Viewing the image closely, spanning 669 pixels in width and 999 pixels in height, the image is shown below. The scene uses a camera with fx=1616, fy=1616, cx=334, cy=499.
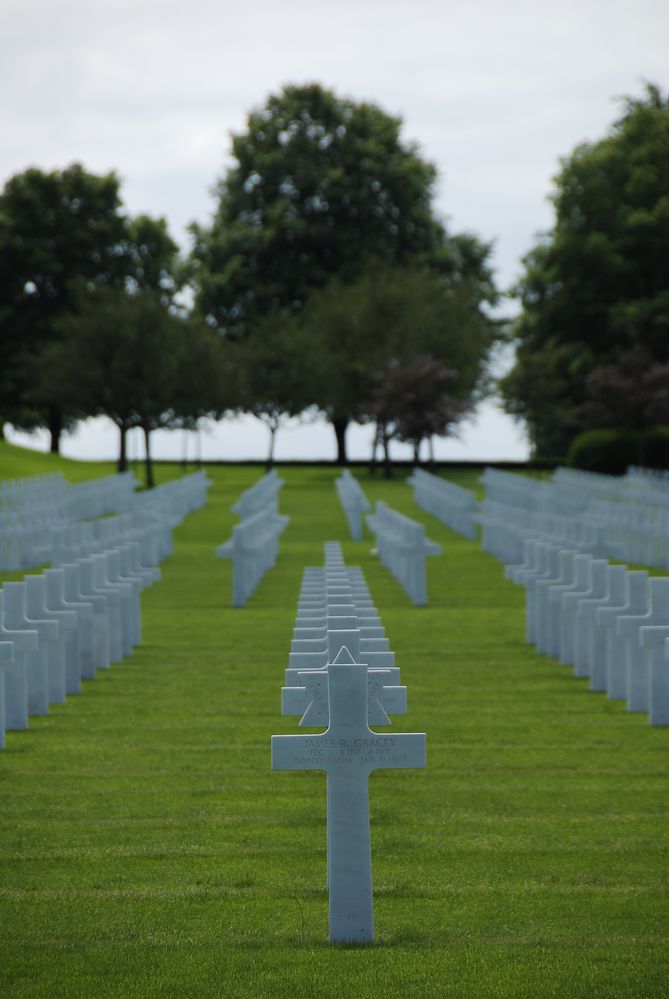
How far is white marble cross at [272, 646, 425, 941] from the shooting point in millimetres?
5602

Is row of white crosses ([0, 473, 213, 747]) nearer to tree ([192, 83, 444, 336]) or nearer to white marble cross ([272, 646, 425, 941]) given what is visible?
white marble cross ([272, 646, 425, 941])

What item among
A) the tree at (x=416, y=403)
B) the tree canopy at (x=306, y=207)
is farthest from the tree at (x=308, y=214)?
the tree at (x=416, y=403)

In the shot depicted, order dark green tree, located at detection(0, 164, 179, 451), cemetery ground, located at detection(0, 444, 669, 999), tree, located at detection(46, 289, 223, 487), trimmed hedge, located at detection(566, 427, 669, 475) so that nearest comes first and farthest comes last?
1. cemetery ground, located at detection(0, 444, 669, 999)
2. tree, located at detection(46, 289, 223, 487)
3. trimmed hedge, located at detection(566, 427, 669, 475)
4. dark green tree, located at detection(0, 164, 179, 451)

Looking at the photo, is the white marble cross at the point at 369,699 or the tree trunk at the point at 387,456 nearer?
the white marble cross at the point at 369,699

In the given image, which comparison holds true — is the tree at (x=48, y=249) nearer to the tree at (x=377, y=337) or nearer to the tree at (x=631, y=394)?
the tree at (x=377, y=337)

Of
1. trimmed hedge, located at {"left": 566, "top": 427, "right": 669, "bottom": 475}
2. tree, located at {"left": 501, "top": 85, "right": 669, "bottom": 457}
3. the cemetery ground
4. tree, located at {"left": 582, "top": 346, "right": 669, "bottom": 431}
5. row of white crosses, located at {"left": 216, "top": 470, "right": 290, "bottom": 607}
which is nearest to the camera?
the cemetery ground

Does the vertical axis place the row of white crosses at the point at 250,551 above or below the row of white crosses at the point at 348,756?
below

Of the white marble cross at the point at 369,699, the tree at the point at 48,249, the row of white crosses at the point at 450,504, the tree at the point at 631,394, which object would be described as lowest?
the row of white crosses at the point at 450,504

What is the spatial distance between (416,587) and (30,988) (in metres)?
15.2

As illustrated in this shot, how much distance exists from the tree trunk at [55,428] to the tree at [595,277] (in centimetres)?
2301

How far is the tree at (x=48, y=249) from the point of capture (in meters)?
77.0

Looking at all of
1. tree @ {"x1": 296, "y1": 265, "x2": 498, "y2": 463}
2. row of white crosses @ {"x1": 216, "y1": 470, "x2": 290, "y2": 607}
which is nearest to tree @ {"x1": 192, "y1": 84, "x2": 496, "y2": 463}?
tree @ {"x1": 296, "y1": 265, "x2": 498, "y2": 463}

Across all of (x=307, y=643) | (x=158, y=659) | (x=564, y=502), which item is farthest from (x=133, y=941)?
(x=564, y=502)

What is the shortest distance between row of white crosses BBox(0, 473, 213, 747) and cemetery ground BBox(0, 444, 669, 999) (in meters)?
0.26
